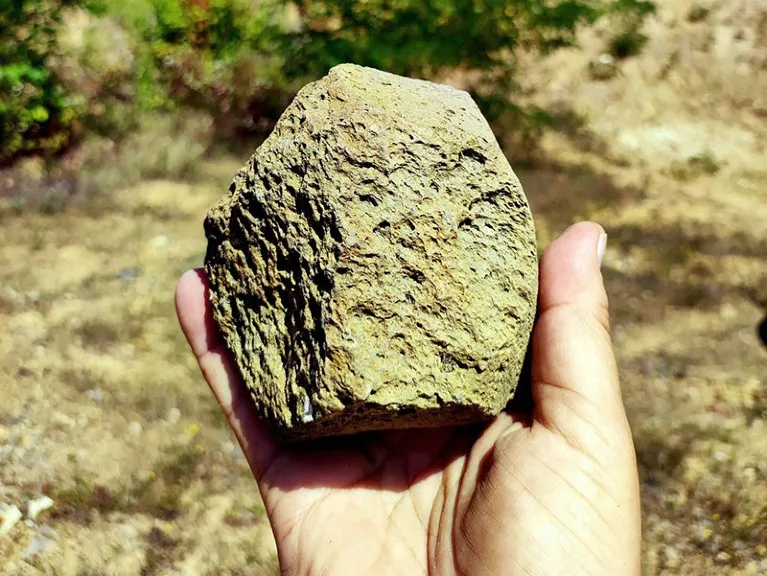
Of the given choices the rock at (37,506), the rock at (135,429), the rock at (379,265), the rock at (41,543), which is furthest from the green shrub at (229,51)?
the rock at (41,543)

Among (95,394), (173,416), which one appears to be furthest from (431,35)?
(95,394)

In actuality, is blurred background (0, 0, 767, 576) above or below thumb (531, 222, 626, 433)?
below

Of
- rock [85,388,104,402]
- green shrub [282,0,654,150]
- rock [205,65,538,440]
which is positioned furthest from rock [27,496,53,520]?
green shrub [282,0,654,150]

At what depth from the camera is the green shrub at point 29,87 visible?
5176mm

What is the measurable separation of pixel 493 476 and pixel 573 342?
1.44ft

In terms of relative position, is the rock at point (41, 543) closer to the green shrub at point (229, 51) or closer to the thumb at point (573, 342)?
the thumb at point (573, 342)

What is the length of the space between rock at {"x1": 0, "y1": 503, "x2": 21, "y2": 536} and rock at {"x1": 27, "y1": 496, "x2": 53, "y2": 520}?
4 cm

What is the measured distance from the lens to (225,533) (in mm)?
2920

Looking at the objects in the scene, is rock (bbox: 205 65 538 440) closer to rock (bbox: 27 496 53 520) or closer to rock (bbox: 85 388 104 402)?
rock (bbox: 27 496 53 520)

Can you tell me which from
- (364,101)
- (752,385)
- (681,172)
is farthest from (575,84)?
(364,101)

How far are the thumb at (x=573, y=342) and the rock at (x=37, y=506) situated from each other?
218cm

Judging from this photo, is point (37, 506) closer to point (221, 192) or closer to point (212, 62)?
point (221, 192)

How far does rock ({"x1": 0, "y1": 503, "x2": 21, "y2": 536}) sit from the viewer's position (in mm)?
2779

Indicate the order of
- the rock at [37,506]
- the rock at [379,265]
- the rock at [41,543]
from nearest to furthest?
the rock at [379,265] < the rock at [41,543] < the rock at [37,506]
